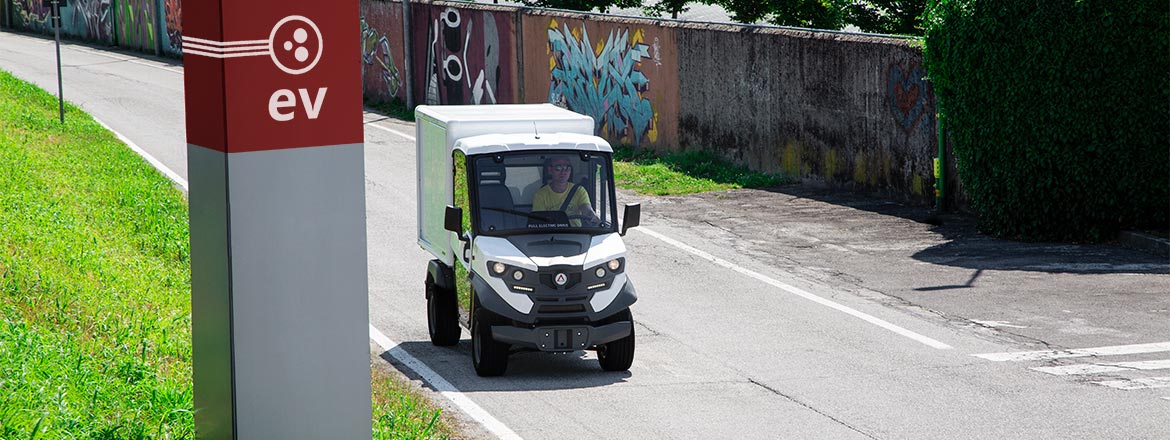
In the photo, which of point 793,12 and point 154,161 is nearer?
point 154,161

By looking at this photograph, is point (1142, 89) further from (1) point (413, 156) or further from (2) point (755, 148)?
(1) point (413, 156)

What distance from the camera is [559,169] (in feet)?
39.4

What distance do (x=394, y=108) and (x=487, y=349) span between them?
77.3 ft

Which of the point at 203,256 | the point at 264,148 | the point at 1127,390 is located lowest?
the point at 1127,390

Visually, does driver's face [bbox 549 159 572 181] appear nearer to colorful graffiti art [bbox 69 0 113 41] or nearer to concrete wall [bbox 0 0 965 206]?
concrete wall [bbox 0 0 965 206]

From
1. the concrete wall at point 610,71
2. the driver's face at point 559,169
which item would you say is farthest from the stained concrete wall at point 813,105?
the driver's face at point 559,169

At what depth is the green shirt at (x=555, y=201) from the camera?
12.1 meters

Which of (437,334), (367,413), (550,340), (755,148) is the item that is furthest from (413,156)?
(367,413)

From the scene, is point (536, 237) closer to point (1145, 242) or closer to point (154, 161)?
point (1145, 242)

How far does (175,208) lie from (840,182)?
10409 millimetres

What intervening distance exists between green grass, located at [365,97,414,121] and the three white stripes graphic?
26504 millimetres

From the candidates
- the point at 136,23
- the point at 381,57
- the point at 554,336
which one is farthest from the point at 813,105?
the point at 136,23

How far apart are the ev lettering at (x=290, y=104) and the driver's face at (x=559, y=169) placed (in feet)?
19.0

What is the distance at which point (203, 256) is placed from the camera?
21.1ft
